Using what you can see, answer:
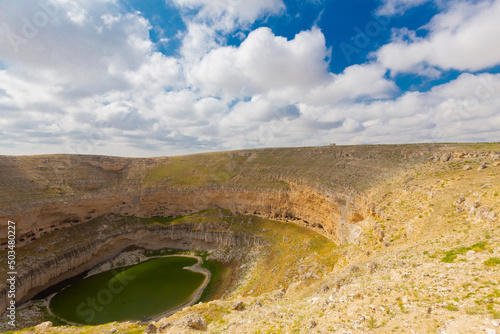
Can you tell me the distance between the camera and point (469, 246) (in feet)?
51.0

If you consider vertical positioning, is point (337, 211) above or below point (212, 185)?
below

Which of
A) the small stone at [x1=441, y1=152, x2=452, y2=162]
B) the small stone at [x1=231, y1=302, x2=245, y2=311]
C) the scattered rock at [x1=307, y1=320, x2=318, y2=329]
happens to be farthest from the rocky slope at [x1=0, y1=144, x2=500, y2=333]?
the small stone at [x1=231, y1=302, x2=245, y2=311]

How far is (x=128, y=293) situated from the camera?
133ft

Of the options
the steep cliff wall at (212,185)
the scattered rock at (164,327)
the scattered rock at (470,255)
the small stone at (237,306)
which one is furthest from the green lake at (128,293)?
the scattered rock at (470,255)

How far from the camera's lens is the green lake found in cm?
3497

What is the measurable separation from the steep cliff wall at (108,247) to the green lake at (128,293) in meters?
3.56

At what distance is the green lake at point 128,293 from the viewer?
1377 inches

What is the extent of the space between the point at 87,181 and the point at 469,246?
75.4m

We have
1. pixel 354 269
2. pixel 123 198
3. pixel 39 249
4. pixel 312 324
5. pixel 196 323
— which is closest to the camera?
pixel 312 324

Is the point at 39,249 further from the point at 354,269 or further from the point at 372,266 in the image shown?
the point at 372,266

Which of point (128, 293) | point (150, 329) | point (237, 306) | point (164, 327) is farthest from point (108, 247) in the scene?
point (237, 306)

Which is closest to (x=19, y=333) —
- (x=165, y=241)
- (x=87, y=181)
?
(x=165, y=241)

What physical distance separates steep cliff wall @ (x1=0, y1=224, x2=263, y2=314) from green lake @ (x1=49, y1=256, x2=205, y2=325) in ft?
11.7

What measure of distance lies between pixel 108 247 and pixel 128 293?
17.1 m
